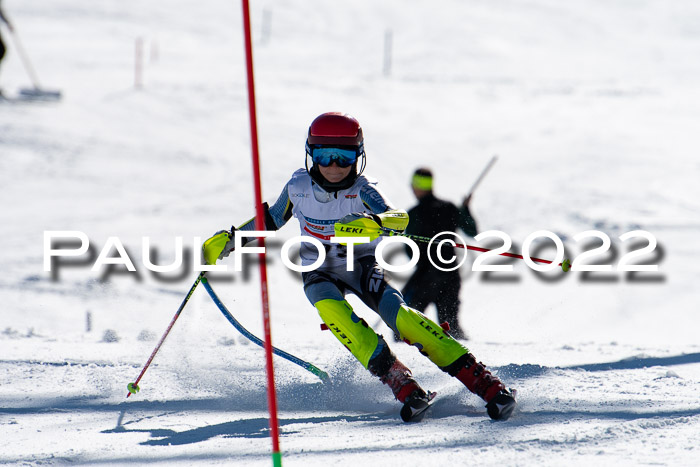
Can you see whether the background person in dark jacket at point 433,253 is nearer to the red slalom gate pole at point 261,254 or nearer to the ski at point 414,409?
the ski at point 414,409

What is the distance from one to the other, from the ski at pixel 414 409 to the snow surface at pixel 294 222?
0.25 feet

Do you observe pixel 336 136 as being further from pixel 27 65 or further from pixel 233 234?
pixel 27 65

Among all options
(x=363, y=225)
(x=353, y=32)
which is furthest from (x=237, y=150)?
(x=353, y=32)

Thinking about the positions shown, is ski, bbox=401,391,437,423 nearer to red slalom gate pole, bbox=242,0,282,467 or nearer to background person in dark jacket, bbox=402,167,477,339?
red slalom gate pole, bbox=242,0,282,467

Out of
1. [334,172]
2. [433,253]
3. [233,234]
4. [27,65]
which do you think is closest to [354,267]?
[334,172]

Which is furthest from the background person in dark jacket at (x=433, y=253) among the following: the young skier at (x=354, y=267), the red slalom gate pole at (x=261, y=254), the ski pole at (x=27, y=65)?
the ski pole at (x=27, y=65)

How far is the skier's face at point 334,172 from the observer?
173 inches

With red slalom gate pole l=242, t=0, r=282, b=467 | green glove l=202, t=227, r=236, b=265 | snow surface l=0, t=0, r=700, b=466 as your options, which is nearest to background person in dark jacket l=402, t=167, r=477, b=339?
snow surface l=0, t=0, r=700, b=466

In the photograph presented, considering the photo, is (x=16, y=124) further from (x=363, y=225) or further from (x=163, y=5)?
(x=163, y=5)

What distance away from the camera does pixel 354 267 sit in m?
4.54

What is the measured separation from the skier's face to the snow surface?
1268 mm

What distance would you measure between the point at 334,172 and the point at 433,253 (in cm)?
299

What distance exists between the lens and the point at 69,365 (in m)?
5.00

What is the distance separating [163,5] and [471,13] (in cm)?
1541
